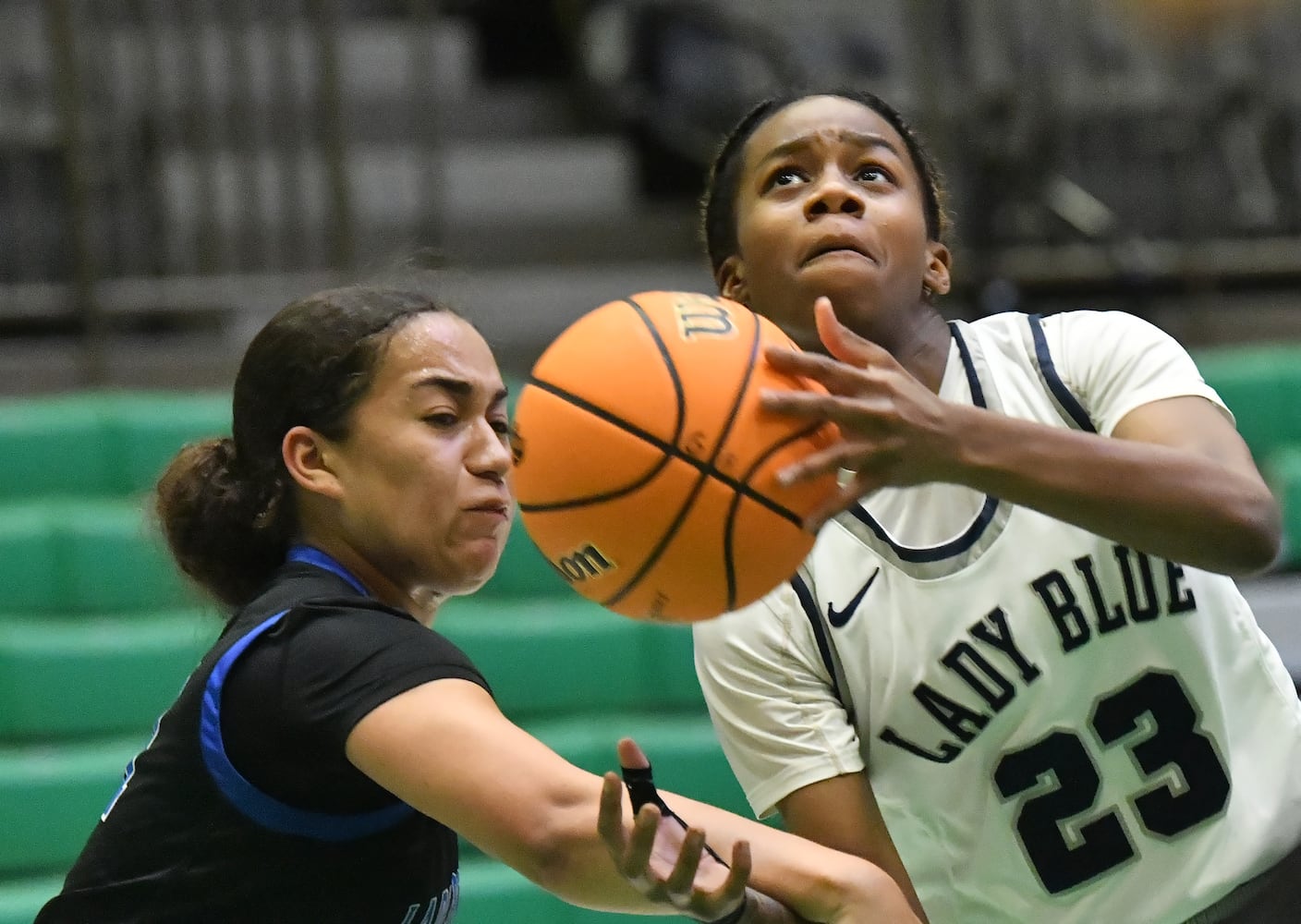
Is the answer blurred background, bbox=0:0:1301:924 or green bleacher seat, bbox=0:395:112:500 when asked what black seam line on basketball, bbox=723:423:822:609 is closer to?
blurred background, bbox=0:0:1301:924

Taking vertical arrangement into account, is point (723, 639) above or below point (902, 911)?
above

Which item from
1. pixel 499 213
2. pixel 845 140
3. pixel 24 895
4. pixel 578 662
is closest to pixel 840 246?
pixel 845 140

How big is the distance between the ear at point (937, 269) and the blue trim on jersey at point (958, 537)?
0.43 ft

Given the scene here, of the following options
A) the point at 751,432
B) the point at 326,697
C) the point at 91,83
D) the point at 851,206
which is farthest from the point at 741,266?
the point at 91,83

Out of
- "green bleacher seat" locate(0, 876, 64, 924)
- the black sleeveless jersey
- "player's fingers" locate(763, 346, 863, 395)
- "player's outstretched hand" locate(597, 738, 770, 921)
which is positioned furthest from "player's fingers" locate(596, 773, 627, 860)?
"green bleacher seat" locate(0, 876, 64, 924)

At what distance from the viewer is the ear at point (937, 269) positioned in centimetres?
251

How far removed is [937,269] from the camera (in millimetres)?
2529

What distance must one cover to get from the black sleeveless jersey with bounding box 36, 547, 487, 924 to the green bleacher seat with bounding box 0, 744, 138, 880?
1970 mm

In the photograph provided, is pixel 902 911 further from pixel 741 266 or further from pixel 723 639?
pixel 741 266

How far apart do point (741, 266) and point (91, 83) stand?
440 cm

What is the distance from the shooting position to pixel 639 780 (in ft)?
6.41

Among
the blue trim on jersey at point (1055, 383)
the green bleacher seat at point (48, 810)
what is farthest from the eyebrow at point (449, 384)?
the green bleacher seat at point (48, 810)

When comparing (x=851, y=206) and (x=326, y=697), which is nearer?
(x=326, y=697)

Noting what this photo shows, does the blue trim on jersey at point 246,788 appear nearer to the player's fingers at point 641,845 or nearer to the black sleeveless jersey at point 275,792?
the black sleeveless jersey at point 275,792
